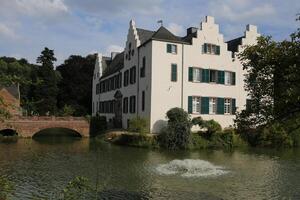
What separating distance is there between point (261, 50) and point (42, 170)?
11757mm

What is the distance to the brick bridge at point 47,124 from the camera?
36.8 metres

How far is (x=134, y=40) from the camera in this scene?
3616 centimetres

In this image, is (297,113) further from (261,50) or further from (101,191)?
(101,191)

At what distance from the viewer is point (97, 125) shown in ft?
132

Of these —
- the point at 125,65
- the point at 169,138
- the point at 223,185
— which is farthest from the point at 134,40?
the point at 223,185

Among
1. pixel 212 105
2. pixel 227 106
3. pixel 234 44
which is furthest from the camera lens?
pixel 234 44

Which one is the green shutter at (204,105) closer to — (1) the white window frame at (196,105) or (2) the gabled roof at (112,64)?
(1) the white window frame at (196,105)

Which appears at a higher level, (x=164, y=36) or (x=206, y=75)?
(x=164, y=36)

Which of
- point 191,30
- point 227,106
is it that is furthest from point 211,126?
point 191,30

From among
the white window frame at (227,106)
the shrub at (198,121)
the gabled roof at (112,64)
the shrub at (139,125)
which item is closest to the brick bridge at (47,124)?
the gabled roof at (112,64)

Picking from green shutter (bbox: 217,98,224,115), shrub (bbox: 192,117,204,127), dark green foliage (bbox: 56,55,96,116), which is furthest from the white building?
dark green foliage (bbox: 56,55,96,116)

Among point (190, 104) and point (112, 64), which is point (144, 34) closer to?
point (190, 104)

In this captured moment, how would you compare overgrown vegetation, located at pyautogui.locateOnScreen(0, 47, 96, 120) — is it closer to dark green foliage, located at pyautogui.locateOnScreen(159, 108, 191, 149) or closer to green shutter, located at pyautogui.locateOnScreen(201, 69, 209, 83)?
green shutter, located at pyautogui.locateOnScreen(201, 69, 209, 83)

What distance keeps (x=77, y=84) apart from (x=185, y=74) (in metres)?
32.0
